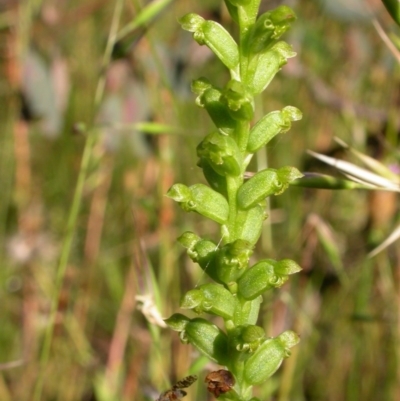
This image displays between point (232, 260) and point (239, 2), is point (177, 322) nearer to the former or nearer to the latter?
point (232, 260)

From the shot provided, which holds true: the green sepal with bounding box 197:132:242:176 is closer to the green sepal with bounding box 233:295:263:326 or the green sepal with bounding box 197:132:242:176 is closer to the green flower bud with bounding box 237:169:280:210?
the green flower bud with bounding box 237:169:280:210

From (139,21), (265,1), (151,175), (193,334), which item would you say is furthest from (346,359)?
(193,334)

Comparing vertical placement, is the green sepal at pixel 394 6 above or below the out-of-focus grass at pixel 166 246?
above

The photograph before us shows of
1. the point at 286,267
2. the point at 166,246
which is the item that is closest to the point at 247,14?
the point at 286,267

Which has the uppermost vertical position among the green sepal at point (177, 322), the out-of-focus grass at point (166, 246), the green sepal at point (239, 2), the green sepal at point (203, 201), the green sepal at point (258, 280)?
the green sepal at point (239, 2)

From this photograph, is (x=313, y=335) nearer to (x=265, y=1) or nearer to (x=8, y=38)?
(x=265, y=1)

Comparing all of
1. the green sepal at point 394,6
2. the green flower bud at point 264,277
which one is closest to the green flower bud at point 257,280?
the green flower bud at point 264,277

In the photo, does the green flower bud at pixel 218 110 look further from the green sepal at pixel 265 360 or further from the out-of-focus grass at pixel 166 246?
the out-of-focus grass at pixel 166 246
